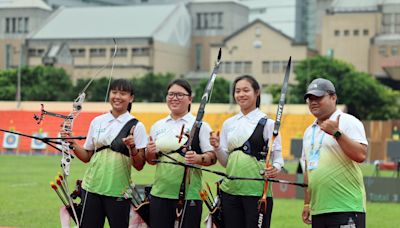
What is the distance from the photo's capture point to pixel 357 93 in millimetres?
58750

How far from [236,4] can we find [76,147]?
300 ft

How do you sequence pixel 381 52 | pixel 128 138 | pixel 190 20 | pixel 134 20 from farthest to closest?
1. pixel 190 20
2. pixel 134 20
3. pixel 381 52
4. pixel 128 138

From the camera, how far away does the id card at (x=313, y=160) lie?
267 inches

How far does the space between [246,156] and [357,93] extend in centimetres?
5229

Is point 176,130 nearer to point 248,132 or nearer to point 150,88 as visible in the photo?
point 248,132

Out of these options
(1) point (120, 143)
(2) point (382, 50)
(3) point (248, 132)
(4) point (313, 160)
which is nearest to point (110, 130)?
(1) point (120, 143)

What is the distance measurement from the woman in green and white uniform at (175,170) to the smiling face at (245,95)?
0.38 meters

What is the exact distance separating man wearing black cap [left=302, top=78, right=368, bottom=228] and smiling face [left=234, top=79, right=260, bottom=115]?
915mm

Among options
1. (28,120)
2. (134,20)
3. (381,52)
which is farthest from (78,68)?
(28,120)

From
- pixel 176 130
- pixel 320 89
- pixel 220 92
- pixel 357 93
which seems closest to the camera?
pixel 320 89

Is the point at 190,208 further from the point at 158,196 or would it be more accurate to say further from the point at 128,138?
the point at 128,138

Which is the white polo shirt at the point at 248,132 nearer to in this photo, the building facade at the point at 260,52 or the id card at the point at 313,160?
the id card at the point at 313,160

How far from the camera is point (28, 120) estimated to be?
155ft

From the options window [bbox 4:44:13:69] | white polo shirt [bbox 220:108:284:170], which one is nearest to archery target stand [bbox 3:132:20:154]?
white polo shirt [bbox 220:108:284:170]
